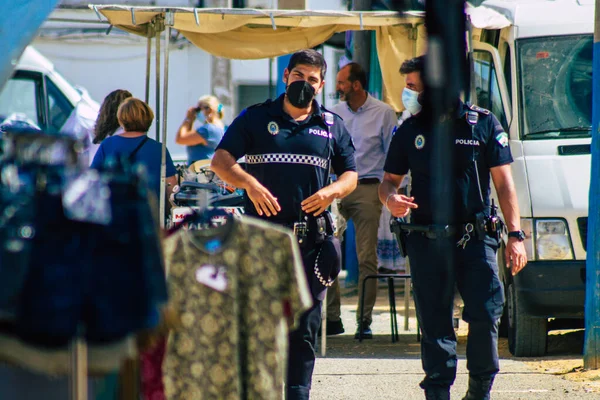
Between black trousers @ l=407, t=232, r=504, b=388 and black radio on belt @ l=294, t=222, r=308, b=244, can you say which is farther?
black trousers @ l=407, t=232, r=504, b=388

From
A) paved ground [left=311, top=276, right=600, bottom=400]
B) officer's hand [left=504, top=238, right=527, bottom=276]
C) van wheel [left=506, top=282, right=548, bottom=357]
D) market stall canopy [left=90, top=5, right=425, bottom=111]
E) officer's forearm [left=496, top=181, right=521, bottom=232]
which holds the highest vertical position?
market stall canopy [left=90, top=5, right=425, bottom=111]

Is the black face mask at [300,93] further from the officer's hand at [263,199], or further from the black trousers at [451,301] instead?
the black trousers at [451,301]

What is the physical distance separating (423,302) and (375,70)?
22.3ft

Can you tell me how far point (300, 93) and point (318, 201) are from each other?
628mm

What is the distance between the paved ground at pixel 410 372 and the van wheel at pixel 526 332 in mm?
95

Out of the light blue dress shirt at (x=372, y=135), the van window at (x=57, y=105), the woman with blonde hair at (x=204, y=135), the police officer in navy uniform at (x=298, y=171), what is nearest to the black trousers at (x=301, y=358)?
the police officer in navy uniform at (x=298, y=171)

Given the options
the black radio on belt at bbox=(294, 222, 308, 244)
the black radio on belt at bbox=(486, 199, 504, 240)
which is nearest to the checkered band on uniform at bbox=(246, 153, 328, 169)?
the black radio on belt at bbox=(294, 222, 308, 244)

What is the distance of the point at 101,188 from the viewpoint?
3303 millimetres

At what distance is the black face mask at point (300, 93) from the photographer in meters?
5.57

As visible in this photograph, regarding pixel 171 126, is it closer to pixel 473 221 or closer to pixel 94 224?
pixel 473 221

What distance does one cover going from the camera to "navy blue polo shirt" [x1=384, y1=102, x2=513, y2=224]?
18.5 ft

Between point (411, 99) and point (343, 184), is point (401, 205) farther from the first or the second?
point (411, 99)

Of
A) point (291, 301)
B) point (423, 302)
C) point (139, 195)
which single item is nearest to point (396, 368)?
point (423, 302)

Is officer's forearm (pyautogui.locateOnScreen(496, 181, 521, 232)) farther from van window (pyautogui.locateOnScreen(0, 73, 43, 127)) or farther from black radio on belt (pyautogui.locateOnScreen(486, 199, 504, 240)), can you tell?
van window (pyautogui.locateOnScreen(0, 73, 43, 127))
